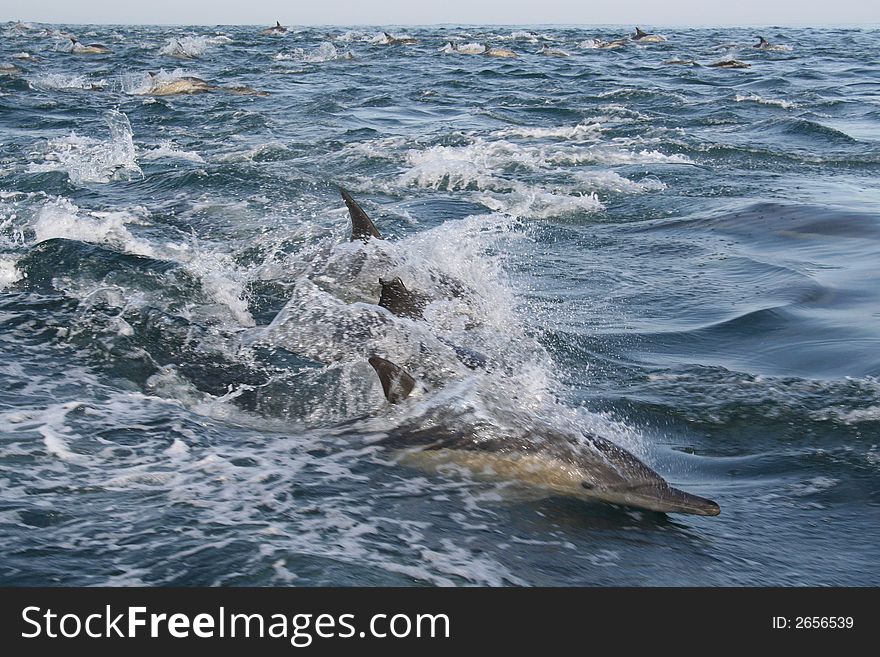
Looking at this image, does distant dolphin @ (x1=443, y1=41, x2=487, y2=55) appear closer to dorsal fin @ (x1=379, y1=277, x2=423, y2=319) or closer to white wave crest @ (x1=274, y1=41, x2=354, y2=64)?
white wave crest @ (x1=274, y1=41, x2=354, y2=64)

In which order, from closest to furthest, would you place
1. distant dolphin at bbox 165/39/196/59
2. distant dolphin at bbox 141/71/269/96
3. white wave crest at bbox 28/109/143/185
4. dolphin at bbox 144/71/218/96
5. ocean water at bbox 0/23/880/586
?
ocean water at bbox 0/23/880/586 → white wave crest at bbox 28/109/143/185 → distant dolphin at bbox 141/71/269/96 → dolphin at bbox 144/71/218/96 → distant dolphin at bbox 165/39/196/59

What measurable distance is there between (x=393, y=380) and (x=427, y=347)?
1032mm

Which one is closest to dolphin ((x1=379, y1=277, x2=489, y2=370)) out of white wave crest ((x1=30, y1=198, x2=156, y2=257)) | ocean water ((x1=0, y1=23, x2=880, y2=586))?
ocean water ((x1=0, y1=23, x2=880, y2=586))

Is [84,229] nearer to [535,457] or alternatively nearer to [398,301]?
[398,301]

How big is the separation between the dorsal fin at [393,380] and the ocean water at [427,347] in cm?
12

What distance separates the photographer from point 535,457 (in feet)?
18.3

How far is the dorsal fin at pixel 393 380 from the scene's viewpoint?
19.0 ft

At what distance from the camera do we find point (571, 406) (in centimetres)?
683

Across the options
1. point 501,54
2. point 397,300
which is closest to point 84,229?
point 397,300

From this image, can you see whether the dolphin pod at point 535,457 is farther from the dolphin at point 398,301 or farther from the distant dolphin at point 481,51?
the distant dolphin at point 481,51

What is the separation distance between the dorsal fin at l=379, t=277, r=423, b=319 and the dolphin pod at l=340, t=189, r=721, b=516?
5.52 feet

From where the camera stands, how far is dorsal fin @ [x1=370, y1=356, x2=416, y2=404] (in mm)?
5793
